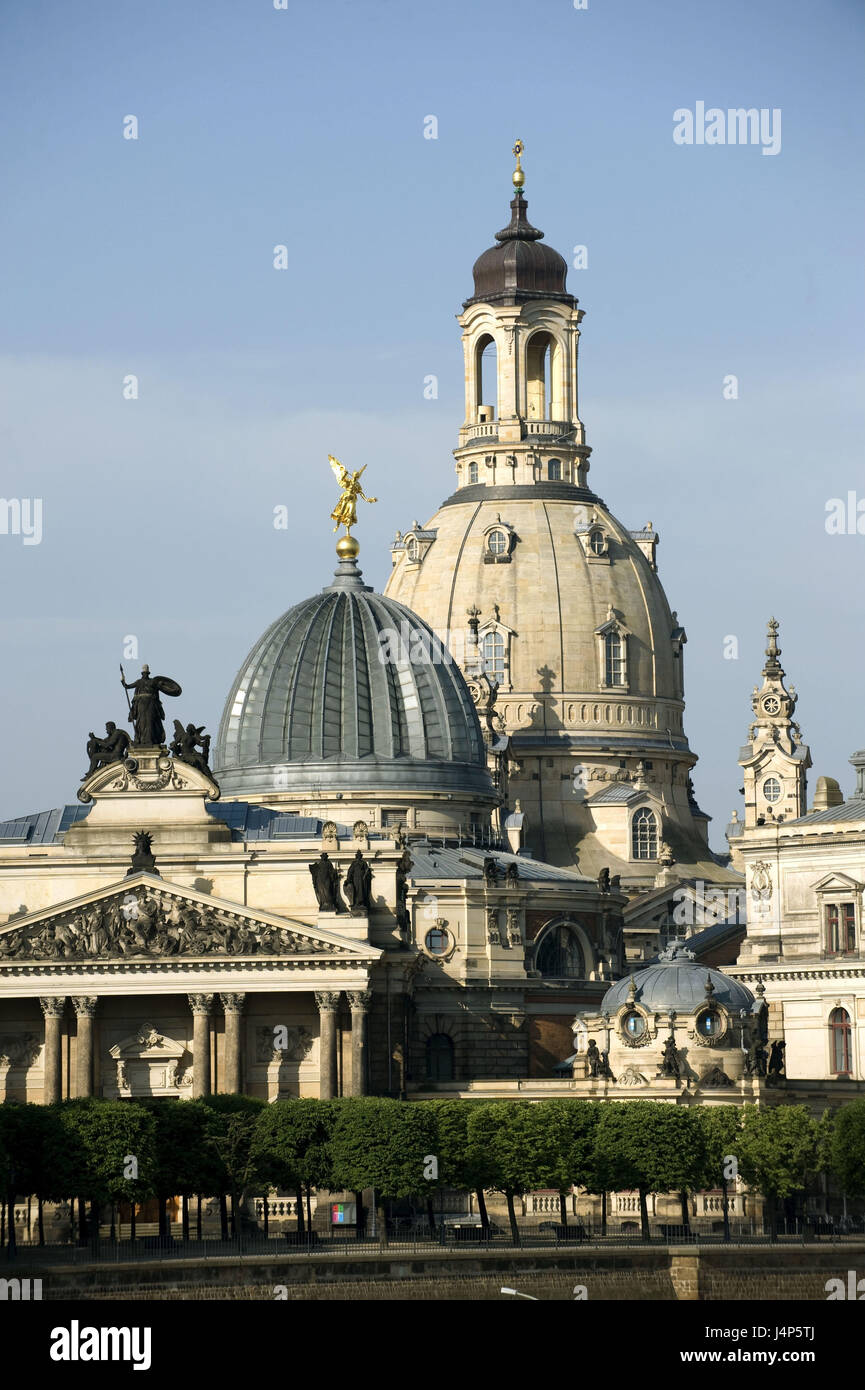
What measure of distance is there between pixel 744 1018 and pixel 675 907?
38.8 meters

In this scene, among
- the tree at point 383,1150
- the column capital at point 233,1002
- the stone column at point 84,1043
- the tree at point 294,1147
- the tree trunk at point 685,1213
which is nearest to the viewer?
the tree at point 383,1150

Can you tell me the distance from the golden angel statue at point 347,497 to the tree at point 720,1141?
5040 centimetres

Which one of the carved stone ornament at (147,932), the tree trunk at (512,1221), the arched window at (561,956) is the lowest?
the tree trunk at (512,1221)

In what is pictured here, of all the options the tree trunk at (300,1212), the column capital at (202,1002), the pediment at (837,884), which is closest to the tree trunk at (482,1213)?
the tree trunk at (300,1212)

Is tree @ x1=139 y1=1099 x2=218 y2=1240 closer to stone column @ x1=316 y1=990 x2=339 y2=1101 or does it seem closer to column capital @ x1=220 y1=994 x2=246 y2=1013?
stone column @ x1=316 y1=990 x2=339 y2=1101

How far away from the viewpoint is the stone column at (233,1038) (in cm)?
15212

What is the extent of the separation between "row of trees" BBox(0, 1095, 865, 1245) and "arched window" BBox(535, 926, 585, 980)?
34584mm

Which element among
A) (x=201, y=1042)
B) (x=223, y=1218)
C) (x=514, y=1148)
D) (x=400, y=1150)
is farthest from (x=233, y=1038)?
(x=514, y=1148)

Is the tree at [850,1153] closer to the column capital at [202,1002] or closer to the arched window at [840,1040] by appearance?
the column capital at [202,1002]

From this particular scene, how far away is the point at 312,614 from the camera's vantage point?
7274 inches
